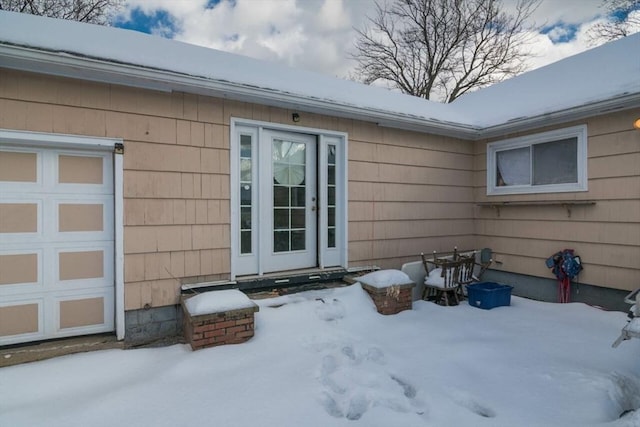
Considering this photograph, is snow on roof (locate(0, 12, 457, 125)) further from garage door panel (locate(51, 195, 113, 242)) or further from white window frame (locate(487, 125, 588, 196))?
garage door panel (locate(51, 195, 113, 242))

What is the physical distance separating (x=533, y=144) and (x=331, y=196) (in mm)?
3126

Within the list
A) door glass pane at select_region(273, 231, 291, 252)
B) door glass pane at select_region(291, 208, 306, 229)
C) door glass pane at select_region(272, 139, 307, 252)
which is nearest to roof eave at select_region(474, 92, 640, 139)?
door glass pane at select_region(272, 139, 307, 252)

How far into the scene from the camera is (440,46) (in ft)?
45.8

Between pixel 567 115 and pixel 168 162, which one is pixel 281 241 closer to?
pixel 168 162

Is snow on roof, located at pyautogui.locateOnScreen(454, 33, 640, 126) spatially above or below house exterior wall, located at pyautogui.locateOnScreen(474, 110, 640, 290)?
above

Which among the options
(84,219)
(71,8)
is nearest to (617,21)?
(84,219)

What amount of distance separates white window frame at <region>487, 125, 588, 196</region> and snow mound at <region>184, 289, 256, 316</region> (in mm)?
4401

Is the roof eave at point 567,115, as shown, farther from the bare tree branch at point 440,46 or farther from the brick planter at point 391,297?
the bare tree branch at point 440,46

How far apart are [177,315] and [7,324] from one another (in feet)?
4.72

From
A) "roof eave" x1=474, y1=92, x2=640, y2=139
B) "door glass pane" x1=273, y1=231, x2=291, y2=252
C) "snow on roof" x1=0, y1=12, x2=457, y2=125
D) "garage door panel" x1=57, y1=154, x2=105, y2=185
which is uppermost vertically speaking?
"snow on roof" x1=0, y1=12, x2=457, y2=125

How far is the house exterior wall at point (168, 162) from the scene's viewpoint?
3.21 metres

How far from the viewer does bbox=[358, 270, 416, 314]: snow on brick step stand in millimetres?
4141

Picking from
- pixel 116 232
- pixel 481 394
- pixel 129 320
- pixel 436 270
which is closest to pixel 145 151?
pixel 116 232

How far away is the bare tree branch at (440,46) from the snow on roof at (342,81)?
27.3 feet
